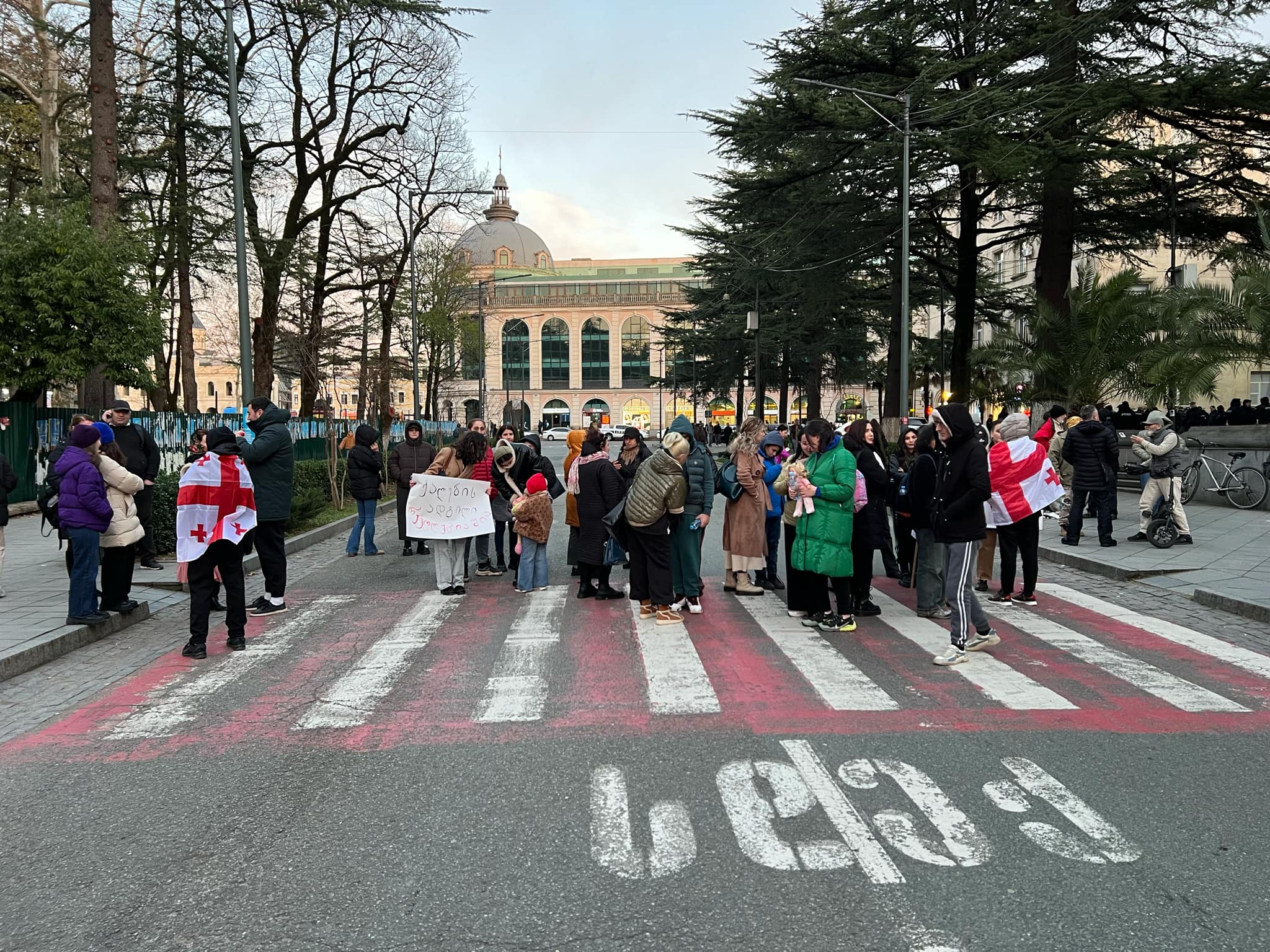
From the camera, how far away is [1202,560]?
36.7ft

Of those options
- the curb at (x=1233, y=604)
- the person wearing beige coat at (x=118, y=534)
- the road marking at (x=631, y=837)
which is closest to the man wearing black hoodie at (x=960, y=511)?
the curb at (x=1233, y=604)

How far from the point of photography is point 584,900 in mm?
3451

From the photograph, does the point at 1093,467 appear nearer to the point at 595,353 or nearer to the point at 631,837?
the point at 631,837

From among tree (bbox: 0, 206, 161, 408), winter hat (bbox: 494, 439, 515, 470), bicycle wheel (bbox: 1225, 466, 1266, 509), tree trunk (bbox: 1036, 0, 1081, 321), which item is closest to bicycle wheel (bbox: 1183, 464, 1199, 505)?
bicycle wheel (bbox: 1225, 466, 1266, 509)

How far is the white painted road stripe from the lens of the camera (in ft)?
19.2

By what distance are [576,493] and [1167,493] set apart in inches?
300

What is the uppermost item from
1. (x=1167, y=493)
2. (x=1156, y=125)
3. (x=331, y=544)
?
(x=1156, y=125)

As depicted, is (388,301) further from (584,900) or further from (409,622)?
(584,900)

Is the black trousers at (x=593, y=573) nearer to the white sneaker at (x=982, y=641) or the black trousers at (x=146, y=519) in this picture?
the white sneaker at (x=982, y=641)

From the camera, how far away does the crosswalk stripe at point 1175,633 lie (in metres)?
6.89

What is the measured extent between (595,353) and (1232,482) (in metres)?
105

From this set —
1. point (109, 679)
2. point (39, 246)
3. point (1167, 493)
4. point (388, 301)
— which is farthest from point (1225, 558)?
point (388, 301)

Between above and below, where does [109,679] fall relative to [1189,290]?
below

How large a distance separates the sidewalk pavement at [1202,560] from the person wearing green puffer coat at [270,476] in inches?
341
